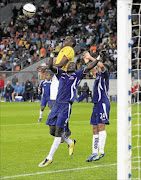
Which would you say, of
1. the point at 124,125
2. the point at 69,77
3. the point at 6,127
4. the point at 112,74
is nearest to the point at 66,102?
the point at 69,77

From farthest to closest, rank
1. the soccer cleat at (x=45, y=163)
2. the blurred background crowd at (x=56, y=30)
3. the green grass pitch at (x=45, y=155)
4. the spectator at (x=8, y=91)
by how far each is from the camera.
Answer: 1. the blurred background crowd at (x=56, y=30)
2. the spectator at (x=8, y=91)
3. the soccer cleat at (x=45, y=163)
4. the green grass pitch at (x=45, y=155)

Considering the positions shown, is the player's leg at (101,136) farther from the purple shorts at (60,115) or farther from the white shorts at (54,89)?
the white shorts at (54,89)

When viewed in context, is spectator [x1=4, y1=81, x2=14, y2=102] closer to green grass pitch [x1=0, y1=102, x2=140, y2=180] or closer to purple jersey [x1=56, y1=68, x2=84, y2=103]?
green grass pitch [x1=0, y1=102, x2=140, y2=180]

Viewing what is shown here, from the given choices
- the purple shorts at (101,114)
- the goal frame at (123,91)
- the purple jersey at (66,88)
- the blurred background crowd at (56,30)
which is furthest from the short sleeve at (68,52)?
the blurred background crowd at (56,30)

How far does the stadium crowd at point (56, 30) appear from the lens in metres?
35.3

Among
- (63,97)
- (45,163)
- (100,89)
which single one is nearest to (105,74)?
(100,89)

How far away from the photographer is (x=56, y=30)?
3938cm

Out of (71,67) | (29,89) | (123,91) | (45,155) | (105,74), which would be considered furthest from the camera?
(29,89)

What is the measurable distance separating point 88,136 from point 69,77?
4.70 metres

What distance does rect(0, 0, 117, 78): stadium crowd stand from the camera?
1388 inches

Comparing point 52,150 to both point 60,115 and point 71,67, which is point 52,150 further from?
point 71,67

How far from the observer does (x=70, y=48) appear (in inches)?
344

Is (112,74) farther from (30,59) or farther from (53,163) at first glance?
(53,163)

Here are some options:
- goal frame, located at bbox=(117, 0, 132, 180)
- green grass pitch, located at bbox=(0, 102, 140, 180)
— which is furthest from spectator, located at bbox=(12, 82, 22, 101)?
goal frame, located at bbox=(117, 0, 132, 180)
